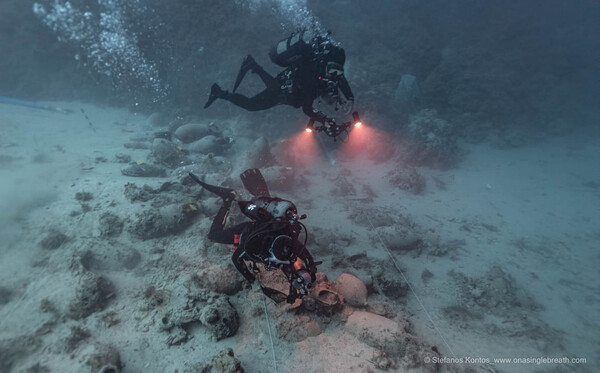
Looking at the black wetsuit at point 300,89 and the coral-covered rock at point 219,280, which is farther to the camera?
the black wetsuit at point 300,89

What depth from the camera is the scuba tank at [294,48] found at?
A: 5863 millimetres

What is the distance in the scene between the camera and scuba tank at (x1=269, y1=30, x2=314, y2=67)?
231 inches

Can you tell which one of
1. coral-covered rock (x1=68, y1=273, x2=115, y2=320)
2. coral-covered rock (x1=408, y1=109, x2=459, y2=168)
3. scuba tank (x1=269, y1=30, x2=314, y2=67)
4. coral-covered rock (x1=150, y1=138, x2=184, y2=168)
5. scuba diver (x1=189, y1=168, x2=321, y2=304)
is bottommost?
coral-covered rock (x1=68, y1=273, x2=115, y2=320)

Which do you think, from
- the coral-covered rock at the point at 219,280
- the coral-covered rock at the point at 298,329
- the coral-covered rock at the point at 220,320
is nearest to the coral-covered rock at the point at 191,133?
the coral-covered rock at the point at 219,280

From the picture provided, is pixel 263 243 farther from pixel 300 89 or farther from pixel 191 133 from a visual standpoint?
pixel 191 133

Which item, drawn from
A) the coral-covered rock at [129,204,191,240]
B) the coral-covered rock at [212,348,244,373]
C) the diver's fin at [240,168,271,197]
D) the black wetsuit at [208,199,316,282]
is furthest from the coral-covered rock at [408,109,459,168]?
the coral-covered rock at [212,348,244,373]

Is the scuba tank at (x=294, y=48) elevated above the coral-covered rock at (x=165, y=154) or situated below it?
above

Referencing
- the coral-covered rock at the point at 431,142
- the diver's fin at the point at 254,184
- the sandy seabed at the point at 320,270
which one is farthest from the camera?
the coral-covered rock at the point at 431,142

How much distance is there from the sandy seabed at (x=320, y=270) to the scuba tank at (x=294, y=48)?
436 cm

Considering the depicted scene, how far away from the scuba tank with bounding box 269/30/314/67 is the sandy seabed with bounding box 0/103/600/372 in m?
4.36

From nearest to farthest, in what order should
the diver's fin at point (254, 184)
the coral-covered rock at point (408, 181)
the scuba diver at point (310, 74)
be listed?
the scuba diver at point (310, 74) → the diver's fin at point (254, 184) → the coral-covered rock at point (408, 181)

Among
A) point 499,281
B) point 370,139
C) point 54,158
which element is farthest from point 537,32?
point 54,158

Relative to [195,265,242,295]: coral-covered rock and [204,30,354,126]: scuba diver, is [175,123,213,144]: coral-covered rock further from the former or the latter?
[195,265,242,295]: coral-covered rock

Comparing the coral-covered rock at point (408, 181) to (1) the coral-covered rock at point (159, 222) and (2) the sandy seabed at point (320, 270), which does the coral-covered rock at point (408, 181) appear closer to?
(2) the sandy seabed at point (320, 270)
